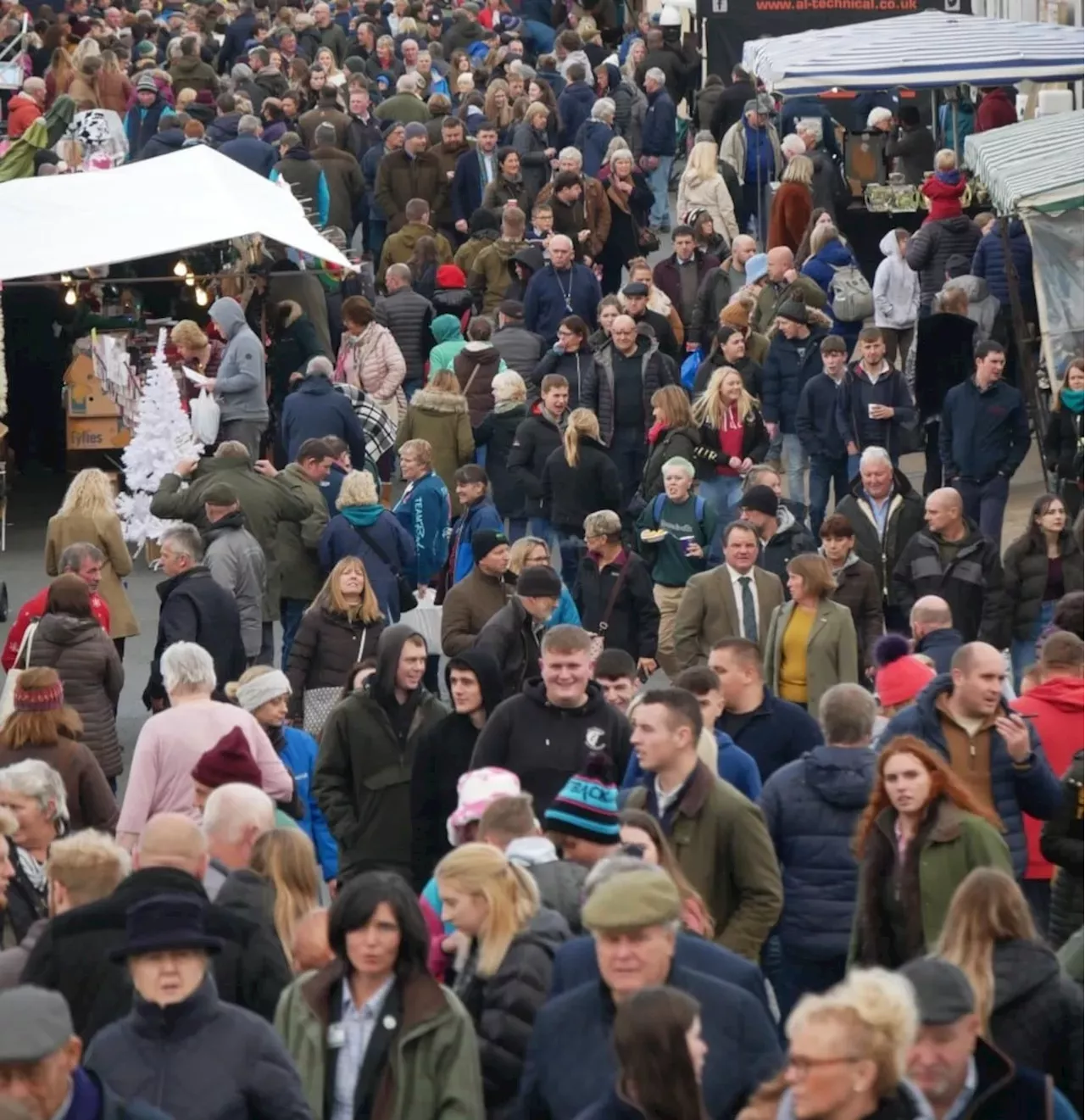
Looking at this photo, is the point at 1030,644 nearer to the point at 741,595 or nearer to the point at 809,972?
the point at 741,595

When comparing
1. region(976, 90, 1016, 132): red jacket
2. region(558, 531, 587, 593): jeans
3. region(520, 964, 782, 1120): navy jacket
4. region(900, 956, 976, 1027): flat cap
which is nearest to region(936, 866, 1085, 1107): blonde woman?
region(520, 964, 782, 1120): navy jacket

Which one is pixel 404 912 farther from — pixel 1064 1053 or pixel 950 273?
pixel 950 273

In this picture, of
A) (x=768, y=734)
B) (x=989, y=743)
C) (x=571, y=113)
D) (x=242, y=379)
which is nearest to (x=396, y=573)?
(x=768, y=734)

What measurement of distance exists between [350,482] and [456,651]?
5.71ft

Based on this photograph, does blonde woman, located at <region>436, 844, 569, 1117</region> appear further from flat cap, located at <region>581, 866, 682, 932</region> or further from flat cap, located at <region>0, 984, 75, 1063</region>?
flat cap, located at <region>0, 984, 75, 1063</region>

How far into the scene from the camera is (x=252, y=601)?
46.0ft

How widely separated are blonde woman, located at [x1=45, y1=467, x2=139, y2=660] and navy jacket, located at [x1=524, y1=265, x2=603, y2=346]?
6192 millimetres

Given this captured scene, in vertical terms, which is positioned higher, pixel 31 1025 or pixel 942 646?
pixel 31 1025

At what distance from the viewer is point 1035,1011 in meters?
7.07

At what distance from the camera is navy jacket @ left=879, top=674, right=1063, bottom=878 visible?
29.8 ft

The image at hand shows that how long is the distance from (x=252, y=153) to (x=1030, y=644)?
11.1m

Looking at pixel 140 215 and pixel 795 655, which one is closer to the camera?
pixel 795 655

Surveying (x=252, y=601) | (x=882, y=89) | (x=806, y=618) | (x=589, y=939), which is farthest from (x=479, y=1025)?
(x=882, y=89)

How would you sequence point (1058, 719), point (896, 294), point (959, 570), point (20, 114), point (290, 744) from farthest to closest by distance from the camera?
point (20, 114) → point (896, 294) → point (959, 570) → point (290, 744) → point (1058, 719)
